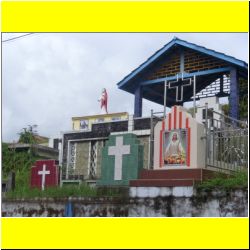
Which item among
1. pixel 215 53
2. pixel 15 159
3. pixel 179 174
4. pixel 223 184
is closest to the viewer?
pixel 223 184

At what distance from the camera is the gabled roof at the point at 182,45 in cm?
1549

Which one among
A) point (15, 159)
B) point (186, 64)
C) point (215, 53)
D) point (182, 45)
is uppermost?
point (182, 45)

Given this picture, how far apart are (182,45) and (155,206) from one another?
9.10 meters

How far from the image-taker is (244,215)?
7.79 metres

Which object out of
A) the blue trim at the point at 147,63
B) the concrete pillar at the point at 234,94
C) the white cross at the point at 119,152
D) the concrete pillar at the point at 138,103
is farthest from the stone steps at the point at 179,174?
the concrete pillar at the point at 138,103

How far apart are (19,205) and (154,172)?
11.4 feet

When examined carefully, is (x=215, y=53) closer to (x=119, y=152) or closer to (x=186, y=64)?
(x=186, y=64)

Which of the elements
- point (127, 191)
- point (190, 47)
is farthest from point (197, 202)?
point (190, 47)

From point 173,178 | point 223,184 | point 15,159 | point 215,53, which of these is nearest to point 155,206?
point 173,178

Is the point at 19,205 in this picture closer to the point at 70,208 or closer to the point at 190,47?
the point at 70,208

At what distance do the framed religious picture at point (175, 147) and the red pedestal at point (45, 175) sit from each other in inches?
147

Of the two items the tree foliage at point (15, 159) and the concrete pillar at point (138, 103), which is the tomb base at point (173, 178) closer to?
the concrete pillar at point (138, 103)

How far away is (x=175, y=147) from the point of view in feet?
31.3

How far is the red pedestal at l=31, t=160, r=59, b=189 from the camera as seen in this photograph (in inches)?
481
